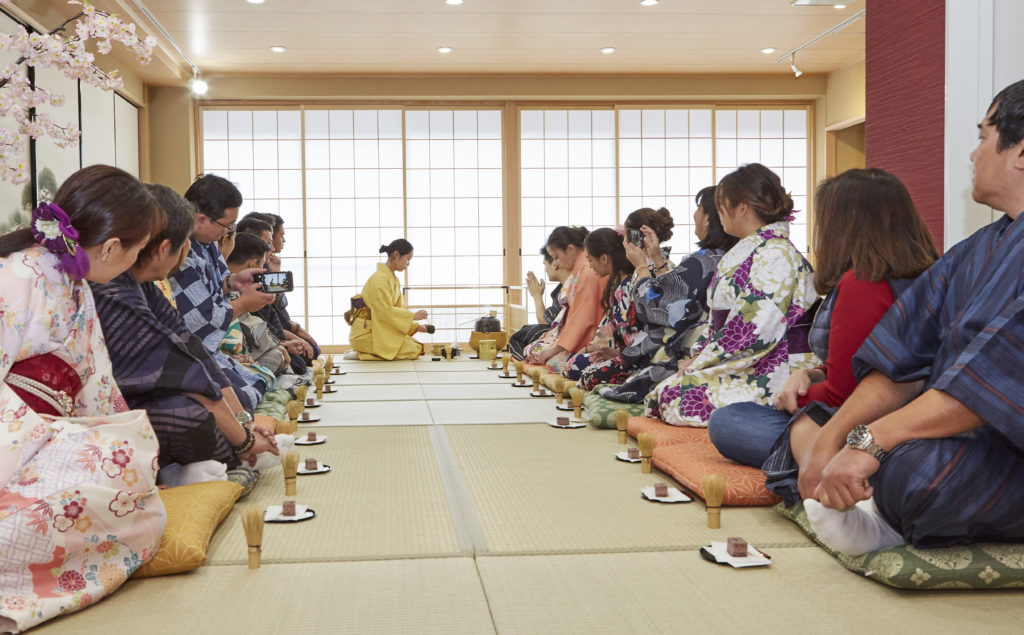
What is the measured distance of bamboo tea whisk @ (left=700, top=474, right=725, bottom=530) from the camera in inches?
91.5

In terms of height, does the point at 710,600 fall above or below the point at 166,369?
below

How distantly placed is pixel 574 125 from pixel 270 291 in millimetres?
6337

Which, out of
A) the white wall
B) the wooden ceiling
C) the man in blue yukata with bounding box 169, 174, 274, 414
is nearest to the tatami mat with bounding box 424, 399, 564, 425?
the man in blue yukata with bounding box 169, 174, 274, 414

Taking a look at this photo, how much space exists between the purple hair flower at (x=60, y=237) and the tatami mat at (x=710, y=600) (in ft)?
3.63

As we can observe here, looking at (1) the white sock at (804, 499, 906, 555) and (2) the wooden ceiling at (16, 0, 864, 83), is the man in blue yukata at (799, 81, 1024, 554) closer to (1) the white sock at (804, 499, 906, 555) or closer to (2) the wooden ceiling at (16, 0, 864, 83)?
(1) the white sock at (804, 499, 906, 555)

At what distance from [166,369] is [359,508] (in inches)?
26.3

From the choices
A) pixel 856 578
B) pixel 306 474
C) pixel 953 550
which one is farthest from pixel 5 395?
pixel 953 550

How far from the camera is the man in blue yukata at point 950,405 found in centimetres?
175

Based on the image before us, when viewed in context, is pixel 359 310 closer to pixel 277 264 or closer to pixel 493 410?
pixel 277 264

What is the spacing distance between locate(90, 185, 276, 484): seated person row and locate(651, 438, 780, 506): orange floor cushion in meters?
1.37

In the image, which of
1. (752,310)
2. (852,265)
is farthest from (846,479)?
(752,310)

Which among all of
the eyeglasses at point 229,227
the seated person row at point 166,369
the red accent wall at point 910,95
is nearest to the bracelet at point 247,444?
the seated person row at point 166,369

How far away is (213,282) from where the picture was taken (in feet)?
13.3

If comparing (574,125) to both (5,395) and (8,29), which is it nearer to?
(8,29)
